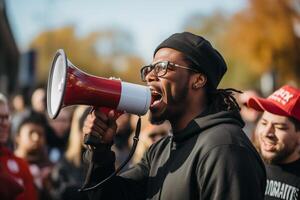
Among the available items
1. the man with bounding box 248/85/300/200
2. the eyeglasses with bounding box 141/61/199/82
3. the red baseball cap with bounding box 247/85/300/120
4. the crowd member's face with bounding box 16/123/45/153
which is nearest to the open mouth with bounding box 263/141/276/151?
the man with bounding box 248/85/300/200

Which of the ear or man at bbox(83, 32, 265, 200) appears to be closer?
man at bbox(83, 32, 265, 200)

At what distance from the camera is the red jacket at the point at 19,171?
16.7ft

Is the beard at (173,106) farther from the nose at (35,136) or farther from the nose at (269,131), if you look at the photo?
the nose at (35,136)

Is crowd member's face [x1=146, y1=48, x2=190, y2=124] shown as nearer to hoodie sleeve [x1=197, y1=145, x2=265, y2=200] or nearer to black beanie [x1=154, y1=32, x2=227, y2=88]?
black beanie [x1=154, y1=32, x2=227, y2=88]

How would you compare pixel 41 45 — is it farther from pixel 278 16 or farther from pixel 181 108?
pixel 181 108

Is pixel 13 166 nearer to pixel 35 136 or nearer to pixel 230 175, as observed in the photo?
pixel 35 136

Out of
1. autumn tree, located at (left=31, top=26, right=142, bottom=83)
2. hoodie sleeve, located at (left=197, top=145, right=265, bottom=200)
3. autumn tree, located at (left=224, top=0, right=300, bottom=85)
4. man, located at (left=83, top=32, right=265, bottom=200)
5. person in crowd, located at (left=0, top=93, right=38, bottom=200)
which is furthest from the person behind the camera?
autumn tree, located at (left=31, top=26, right=142, bottom=83)

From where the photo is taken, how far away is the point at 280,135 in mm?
Result: 4488

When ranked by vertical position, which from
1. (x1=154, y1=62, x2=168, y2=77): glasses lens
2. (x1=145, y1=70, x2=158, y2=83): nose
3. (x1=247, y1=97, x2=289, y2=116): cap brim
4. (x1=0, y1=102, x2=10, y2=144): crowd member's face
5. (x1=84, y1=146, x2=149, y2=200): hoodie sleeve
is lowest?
(x1=0, y1=102, x2=10, y2=144): crowd member's face

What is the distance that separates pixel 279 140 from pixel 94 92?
171 centimetres

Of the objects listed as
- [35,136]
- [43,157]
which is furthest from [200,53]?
[43,157]

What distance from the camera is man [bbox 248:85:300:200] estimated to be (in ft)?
14.3

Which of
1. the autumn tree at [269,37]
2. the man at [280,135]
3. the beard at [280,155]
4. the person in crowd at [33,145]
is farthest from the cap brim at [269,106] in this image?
the autumn tree at [269,37]

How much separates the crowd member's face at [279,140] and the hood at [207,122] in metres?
1.24
